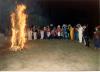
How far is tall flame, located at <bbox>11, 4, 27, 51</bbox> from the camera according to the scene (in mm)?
8672

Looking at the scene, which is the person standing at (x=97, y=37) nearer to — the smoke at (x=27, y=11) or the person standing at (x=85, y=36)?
the person standing at (x=85, y=36)

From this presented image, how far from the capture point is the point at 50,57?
867 centimetres

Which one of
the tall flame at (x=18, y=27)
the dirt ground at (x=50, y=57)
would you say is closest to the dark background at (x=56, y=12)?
the tall flame at (x=18, y=27)

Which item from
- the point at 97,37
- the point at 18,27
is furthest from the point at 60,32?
the point at 18,27

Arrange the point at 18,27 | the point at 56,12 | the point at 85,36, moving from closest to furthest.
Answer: the point at 56,12 < the point at 18,27 < the point at 85,36

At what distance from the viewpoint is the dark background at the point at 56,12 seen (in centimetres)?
853

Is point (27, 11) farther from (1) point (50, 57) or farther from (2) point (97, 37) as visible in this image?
(2) point (97, 37)

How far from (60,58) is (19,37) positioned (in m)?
1.00

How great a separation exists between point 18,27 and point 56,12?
0.90m

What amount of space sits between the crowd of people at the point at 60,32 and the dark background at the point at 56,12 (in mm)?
124

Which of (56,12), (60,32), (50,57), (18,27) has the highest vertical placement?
(56,12)

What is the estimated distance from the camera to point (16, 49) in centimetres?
881

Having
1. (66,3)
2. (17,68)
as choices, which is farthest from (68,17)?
(17,68)

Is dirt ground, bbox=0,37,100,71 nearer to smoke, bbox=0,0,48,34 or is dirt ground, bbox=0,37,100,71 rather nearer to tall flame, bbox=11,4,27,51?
tall flame, bbox=11,4,27,51
